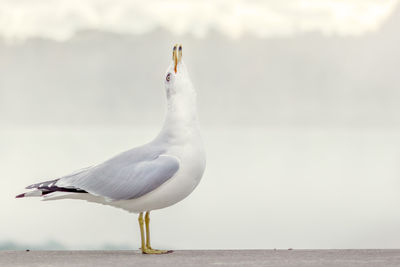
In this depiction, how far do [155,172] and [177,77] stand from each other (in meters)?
1.17

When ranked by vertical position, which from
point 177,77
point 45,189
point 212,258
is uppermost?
point 177,77

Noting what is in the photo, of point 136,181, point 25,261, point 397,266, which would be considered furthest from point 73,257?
point 397,266

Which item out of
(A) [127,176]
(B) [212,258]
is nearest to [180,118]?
(A) [127,176]

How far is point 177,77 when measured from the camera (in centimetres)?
1032

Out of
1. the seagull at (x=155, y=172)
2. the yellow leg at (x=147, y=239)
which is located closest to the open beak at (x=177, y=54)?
the seagull at (x=155, y=172)

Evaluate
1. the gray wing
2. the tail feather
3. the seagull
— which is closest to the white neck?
the seagull

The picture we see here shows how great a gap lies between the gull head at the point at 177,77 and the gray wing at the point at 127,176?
0.79 m

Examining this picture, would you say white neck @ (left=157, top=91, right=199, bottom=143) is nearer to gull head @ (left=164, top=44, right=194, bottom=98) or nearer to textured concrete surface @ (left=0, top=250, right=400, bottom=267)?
gull head @ (left=164, top=44, right=194, bottom=98)

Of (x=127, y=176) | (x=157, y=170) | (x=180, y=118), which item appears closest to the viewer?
(x=157, y=170)

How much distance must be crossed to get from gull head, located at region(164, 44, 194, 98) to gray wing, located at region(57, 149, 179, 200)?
2.60 feet

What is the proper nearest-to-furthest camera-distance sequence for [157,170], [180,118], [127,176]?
[157,170] < [127,176] < [180,118]

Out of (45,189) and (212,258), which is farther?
(45,189)

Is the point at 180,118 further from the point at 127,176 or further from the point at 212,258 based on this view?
the point at 212,258

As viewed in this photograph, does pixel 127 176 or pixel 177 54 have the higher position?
pixel 177 54
